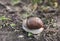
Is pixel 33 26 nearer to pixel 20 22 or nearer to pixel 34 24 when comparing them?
pixel 34 24

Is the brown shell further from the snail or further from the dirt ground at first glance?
the dirt ground

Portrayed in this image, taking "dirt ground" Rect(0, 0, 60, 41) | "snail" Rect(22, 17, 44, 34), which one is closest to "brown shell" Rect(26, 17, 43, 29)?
"snail" Rect(22, 17, 44, 34)

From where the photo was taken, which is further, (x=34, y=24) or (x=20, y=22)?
(x=20, y=22)

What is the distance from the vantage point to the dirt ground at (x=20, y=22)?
2367 mm

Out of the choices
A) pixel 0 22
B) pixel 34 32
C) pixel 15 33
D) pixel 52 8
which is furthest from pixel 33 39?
pixel 52 8

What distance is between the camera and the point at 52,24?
2.59 m

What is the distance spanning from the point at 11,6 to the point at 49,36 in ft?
3.29

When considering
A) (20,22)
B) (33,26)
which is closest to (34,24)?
(33,26)

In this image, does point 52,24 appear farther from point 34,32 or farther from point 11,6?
point 11,6

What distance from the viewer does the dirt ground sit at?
237 centimetres

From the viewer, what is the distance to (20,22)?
103 inches

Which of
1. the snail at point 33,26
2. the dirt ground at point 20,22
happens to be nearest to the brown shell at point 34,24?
the snail at point 33,26

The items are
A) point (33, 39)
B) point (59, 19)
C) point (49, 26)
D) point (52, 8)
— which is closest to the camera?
point (33, 39)

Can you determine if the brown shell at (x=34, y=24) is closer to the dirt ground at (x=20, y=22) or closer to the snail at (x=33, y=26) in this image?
the snail at (x=33, y=26)
